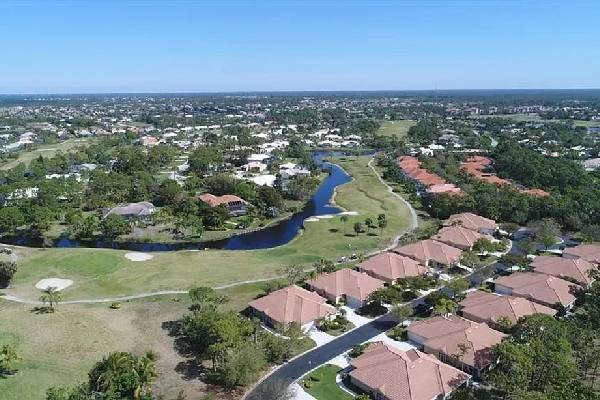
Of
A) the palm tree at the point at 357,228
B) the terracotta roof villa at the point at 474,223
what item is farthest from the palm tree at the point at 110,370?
the terracotta roof villa at the point at 474,223

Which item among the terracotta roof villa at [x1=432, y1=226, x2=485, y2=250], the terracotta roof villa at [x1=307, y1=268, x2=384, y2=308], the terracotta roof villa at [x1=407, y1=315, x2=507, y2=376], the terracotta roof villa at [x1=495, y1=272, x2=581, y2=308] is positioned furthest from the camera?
the terracotta roof villa at [x1=432, y1=226, x2=485, y2=250]

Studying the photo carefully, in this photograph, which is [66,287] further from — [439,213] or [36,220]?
[439,213]

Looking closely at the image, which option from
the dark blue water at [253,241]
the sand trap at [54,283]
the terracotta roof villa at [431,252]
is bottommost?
the dark blue water at [253,241]

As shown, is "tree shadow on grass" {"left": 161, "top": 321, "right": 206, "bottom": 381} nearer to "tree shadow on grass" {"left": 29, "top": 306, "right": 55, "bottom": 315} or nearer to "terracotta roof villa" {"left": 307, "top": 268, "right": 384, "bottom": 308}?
"tree shadow on grass" {"left": 29, "top": 306, "right": 55, "bottom": 315}

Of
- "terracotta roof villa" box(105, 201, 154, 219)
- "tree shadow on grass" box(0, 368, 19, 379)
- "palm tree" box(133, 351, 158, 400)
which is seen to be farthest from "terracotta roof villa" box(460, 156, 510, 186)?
"tree shadow on grass" box(0, 368, 19, 379)

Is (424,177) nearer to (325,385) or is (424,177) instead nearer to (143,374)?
(325,385)

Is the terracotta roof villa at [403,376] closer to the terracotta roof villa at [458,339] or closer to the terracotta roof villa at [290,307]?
the terracotta roof villa at [458,339]

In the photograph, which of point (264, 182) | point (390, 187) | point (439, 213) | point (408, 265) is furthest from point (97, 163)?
point (408, 265)
